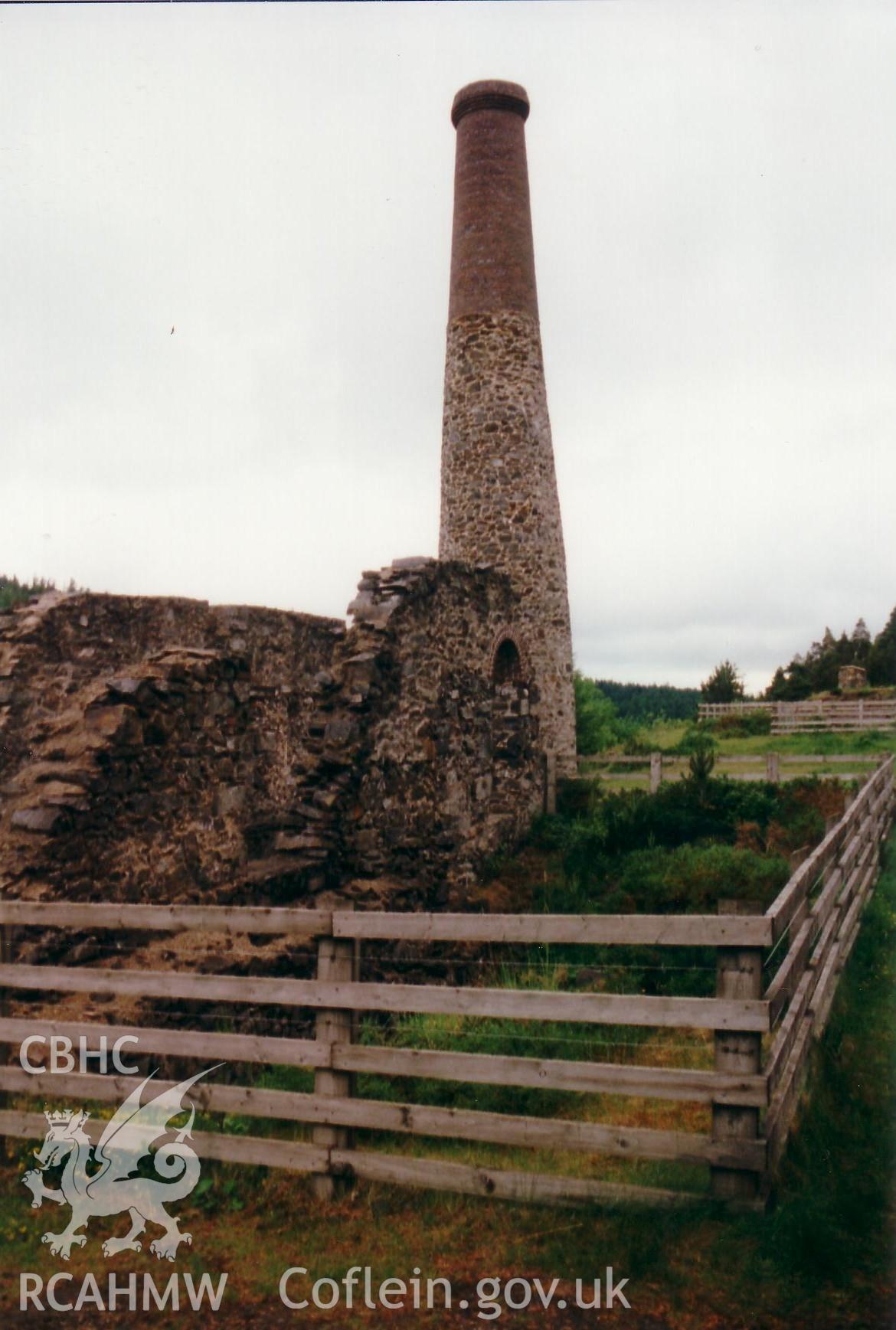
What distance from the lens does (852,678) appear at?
134 feet

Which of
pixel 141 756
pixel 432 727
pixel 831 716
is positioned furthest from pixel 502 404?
pixel 831 716

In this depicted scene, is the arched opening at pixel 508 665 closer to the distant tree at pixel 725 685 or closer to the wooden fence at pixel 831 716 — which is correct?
the wooden fence at pixel 831 716

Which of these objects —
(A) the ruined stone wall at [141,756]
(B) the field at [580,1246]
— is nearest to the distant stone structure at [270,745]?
(A) the ruined stone wall at [141,756]

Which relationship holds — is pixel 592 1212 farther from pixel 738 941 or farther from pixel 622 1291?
pixel 738 941

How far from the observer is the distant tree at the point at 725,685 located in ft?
148

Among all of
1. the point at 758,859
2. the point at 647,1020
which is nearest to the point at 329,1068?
the point at 647,1020

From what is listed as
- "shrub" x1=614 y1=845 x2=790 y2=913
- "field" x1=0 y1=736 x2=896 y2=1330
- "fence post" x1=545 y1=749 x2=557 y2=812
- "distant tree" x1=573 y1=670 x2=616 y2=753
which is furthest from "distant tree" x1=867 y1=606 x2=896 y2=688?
"field" x1=0 y1=736 x2=896 y2=1330

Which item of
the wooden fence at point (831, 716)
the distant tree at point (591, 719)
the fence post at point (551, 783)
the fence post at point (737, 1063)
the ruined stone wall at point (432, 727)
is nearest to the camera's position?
the fence post at point (737, 1063)

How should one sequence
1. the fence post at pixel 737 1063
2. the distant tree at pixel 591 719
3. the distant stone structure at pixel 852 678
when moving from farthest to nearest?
the distant stone structure at pixel 852 678 → the distant tree at pixel 591 719 → the fence post at pixel 737 1063

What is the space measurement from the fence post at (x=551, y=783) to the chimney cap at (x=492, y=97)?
13.4m

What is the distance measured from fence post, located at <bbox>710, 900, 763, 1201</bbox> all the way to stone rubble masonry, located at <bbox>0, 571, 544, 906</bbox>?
209 inches

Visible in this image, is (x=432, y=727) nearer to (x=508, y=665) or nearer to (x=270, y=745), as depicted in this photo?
(x=270, y=745)

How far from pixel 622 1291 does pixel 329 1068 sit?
1701mm

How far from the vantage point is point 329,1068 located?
17.2 feet
